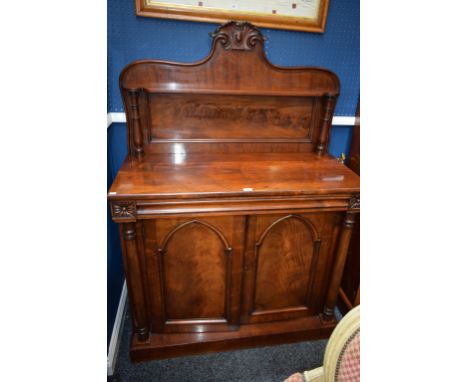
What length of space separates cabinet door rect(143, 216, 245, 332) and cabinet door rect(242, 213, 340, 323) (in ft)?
0.24

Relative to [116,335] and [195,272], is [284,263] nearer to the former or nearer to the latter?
[195,272]

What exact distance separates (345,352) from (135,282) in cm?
90

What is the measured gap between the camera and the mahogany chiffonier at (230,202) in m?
1.16

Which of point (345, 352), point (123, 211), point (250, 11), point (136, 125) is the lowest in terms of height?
point (345, 352)

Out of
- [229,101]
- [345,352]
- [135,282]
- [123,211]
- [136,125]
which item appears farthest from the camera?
[229,101]

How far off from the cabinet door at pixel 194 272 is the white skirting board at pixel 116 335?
0.24 metres

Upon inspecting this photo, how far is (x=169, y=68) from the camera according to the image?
Result: 1.34 meters

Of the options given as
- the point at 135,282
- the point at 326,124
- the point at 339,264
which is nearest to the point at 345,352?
the point at 339,264

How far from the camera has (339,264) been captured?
1.39 m

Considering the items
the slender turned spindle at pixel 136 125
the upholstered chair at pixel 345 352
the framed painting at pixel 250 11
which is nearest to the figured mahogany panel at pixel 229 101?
the slender turned spindle at pixel 136 125

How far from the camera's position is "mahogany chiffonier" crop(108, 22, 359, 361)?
116 centimetres

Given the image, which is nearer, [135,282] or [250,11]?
[135,282]
